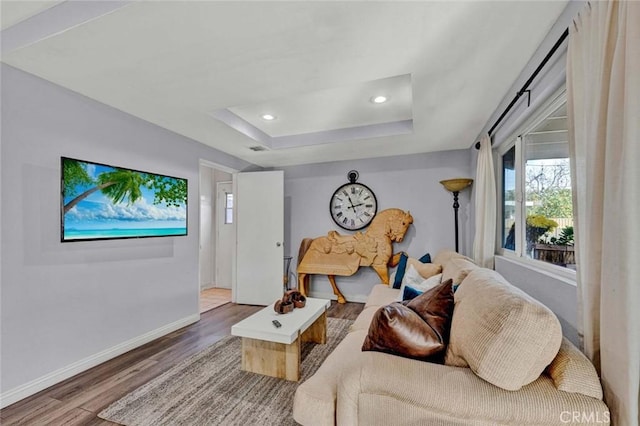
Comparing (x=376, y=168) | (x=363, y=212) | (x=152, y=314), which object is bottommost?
(x=152, y=314)

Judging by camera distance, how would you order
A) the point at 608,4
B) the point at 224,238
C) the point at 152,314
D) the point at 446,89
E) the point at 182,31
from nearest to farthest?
the point at 608,4 → the point at 182,31 → the point at 446,89 → the point at 152,314 → the point at 224,238

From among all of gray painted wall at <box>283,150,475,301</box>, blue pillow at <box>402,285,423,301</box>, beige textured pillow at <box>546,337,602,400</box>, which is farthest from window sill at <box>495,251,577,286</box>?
gray painted wall at <box>283,150,475,301</box>

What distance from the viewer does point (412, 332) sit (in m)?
1.26

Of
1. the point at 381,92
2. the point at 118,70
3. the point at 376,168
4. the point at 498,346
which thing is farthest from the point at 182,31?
the point at 376,168

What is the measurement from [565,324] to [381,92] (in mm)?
2125

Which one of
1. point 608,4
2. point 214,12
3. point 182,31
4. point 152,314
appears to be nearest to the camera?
point 608,4

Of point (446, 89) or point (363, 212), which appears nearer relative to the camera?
point (446, 89)

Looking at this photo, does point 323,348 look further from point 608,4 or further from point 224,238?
point 224,238

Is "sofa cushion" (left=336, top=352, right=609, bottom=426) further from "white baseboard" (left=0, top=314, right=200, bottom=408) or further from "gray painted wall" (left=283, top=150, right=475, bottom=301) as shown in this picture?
"gray painted wall" (left=283, top=150, right=475, bottom=301)

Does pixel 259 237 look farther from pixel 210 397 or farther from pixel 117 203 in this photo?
pixel 210 397

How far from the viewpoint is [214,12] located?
1.37m

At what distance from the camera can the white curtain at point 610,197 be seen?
818 millimetres

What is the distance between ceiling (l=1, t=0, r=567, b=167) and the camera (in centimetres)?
138

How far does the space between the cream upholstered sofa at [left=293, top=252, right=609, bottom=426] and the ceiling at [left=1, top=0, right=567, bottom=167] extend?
136 cm
